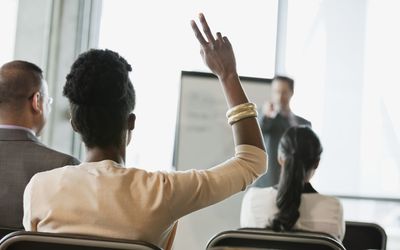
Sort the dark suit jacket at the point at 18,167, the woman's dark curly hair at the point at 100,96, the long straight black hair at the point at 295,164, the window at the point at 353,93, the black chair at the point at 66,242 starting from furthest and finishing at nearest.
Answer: the window at the point at 353,93 → the long straight black hair at the point at 295,164 → the dark suit jacket at the point at 18,167 → the woman's dark curly hair at the point at 100,96 → the black chair at the point at 66,242

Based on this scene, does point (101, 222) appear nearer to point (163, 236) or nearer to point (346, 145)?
point (163, 236)

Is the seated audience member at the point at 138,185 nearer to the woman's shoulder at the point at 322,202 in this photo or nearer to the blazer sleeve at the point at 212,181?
the blazer sleeve at the point at 212,181

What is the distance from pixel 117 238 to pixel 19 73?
130cm

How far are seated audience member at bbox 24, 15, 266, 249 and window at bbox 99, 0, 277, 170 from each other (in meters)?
3.00

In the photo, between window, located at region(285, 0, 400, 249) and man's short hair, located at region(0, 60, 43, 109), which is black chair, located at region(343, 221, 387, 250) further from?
man's short hair, located at region(0, 60, 43, 109)

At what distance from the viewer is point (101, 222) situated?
3.62ft

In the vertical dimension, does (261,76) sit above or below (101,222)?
above

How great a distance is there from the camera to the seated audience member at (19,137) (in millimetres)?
1784

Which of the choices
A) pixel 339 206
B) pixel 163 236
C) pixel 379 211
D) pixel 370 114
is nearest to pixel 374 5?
pixel 370 114

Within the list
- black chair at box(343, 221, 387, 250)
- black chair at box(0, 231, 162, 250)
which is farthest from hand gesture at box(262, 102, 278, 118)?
black chair at box(0, 231, 162, 250)

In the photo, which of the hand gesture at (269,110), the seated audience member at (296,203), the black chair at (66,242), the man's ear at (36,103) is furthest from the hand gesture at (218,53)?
the hand gesture at (269,110)

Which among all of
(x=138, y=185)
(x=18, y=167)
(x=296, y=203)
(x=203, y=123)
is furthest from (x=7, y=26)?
(x=138, y=185)

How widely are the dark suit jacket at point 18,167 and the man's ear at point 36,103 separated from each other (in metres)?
0.28

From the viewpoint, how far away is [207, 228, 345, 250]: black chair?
1639 millimetres
